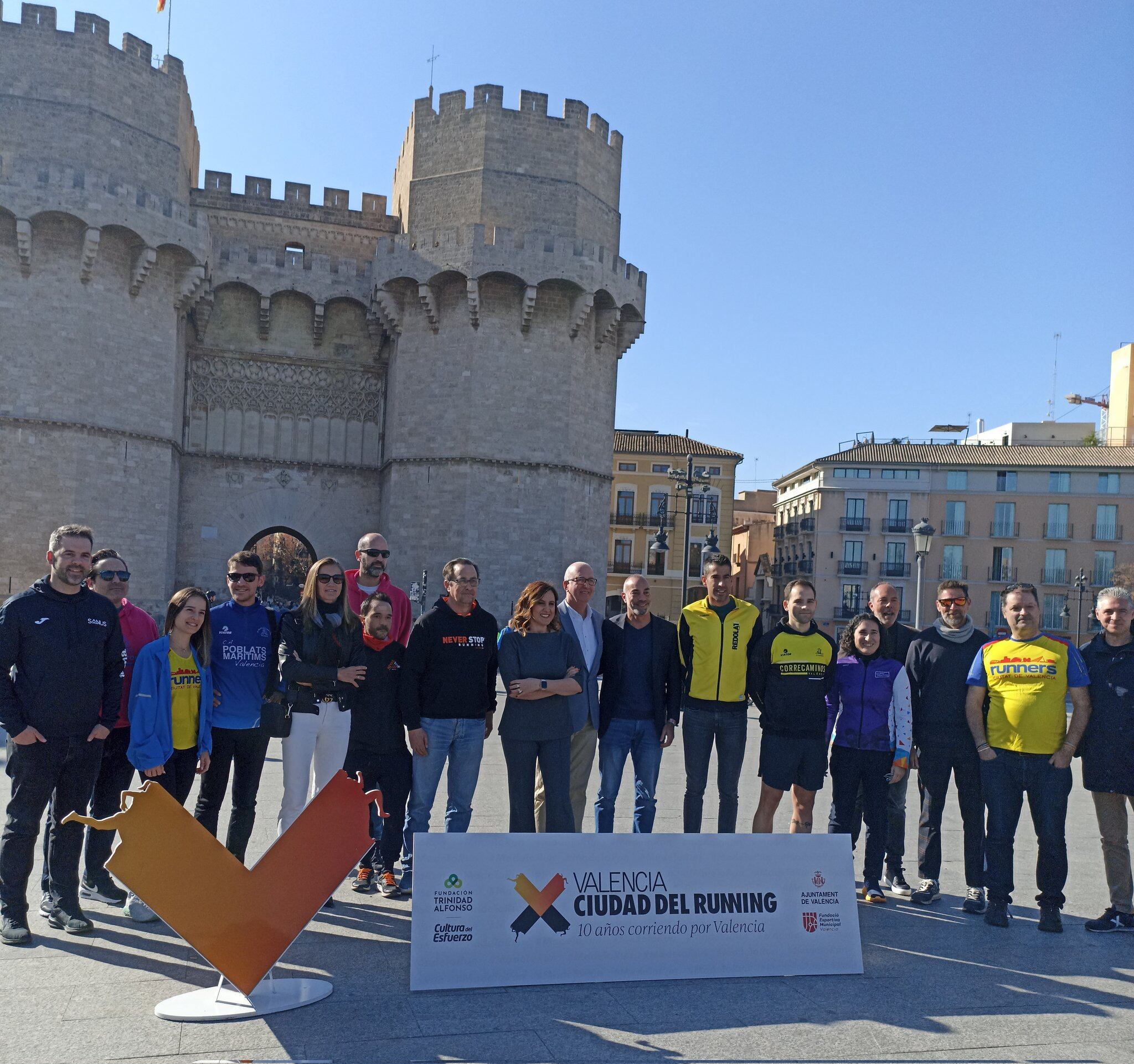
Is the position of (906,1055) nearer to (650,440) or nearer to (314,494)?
(314,494)

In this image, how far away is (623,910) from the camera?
441 centimetres

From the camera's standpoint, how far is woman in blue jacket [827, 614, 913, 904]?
578cm

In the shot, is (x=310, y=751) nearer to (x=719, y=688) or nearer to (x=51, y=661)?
(x=51, y=661)

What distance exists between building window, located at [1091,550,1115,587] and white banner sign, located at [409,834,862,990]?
42.7 m

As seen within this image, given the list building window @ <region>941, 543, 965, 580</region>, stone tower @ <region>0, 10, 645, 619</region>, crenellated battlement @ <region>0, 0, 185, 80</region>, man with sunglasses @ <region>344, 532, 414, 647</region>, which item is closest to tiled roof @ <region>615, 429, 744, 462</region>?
building window @ <region>941, 543, 965, 580</region>

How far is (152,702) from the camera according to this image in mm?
5004

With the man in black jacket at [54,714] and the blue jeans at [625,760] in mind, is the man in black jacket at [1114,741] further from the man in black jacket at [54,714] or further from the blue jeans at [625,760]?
the man in black jacket at [54,714]

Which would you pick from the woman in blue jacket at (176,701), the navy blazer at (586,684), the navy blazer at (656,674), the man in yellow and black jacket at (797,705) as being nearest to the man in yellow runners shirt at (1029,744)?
the man in yellow and black jacket at (797,705)

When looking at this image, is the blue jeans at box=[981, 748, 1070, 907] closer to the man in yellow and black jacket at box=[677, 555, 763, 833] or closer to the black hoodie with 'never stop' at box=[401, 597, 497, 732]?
the man in yellow and black jacket at box=[677, 555, 763, 833]

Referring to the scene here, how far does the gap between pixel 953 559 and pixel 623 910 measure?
41.8m

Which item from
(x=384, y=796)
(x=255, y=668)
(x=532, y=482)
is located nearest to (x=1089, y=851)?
(x=384, y=796)

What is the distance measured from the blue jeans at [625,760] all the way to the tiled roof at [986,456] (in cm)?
4057

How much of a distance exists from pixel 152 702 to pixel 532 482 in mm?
18917

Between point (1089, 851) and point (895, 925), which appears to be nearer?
point (895, 925)
